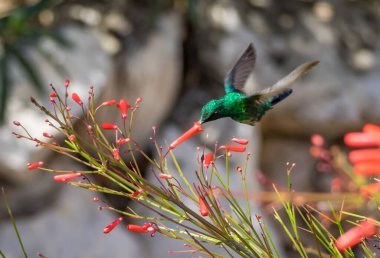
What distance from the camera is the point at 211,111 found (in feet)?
2.94

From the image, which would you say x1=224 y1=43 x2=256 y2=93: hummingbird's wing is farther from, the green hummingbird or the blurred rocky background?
the blurred rocky background

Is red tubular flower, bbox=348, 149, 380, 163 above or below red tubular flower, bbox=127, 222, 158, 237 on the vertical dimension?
above

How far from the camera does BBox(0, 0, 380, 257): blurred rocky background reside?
3539 millimetres

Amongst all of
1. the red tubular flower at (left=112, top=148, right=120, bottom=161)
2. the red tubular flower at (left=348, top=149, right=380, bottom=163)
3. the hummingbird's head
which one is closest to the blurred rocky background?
the hummingbird's head

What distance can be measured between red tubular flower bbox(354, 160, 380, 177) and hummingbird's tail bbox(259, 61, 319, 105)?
12 cm

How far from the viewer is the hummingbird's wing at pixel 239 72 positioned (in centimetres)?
102

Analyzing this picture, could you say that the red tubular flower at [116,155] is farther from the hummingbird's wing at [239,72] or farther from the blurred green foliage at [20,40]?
the blurred green foliage at [20,40]

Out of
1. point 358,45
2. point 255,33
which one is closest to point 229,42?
point 255,33

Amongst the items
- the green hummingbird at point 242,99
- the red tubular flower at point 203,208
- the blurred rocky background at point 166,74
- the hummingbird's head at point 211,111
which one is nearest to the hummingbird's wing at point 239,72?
the green hummingbird at point 242,99

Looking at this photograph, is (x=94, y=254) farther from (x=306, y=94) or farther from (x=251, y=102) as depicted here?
(x=251, y=102)

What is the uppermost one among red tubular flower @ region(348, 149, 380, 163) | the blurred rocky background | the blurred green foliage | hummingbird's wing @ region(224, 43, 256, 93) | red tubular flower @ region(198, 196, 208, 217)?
red tubular flower @ region(348, 149, 380, 163)

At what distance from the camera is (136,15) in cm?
→ 415

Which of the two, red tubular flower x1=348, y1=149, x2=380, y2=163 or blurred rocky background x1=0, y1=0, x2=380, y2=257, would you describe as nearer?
red tubular flower x1=348, y1=149, x2=380, y2=163

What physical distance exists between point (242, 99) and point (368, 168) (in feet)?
1.01
